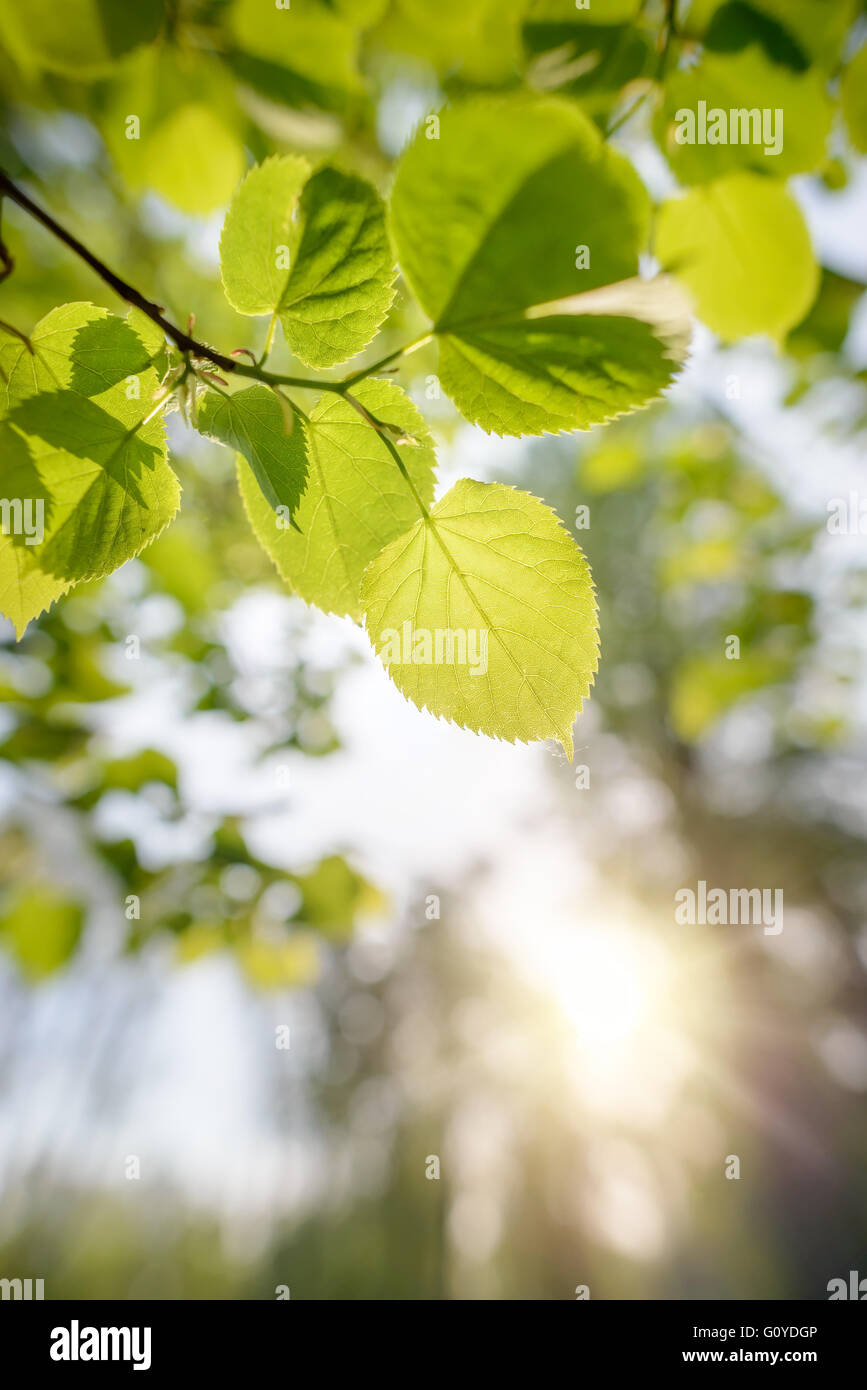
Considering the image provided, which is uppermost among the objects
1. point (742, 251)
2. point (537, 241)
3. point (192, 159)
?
point (192, 159)

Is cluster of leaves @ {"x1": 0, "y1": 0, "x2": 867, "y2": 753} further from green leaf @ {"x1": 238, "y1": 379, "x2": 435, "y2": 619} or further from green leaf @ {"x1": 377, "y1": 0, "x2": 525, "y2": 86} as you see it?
green leaf @ {"x1": 377, "y1": 0, "x2": 525, "y2": 86}

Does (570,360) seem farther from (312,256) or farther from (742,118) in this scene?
(742,118)

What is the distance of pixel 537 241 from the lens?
0.25 meters

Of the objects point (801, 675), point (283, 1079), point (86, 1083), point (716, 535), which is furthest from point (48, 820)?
point (86, 1083)

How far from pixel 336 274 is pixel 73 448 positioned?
131 millimetres

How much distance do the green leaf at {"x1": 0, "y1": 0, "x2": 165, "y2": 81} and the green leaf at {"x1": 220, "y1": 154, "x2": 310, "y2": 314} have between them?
35 centimetres

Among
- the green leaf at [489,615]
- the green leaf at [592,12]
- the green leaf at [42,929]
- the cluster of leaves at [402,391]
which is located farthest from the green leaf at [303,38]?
the green leaf at [42,929]

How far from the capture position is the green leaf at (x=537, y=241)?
25 cm

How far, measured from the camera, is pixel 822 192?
0.93 metres

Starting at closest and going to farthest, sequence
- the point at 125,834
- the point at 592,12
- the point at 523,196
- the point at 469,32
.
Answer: the point at 523,196 < the point at 592,12 < the point at 469,32 < the point at 125,834

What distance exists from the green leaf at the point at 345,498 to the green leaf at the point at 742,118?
366mm

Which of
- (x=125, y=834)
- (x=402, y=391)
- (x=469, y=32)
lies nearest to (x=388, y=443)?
(x=402, y=391)

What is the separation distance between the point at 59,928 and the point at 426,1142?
9.86 m

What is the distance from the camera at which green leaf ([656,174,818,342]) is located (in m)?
0.52
